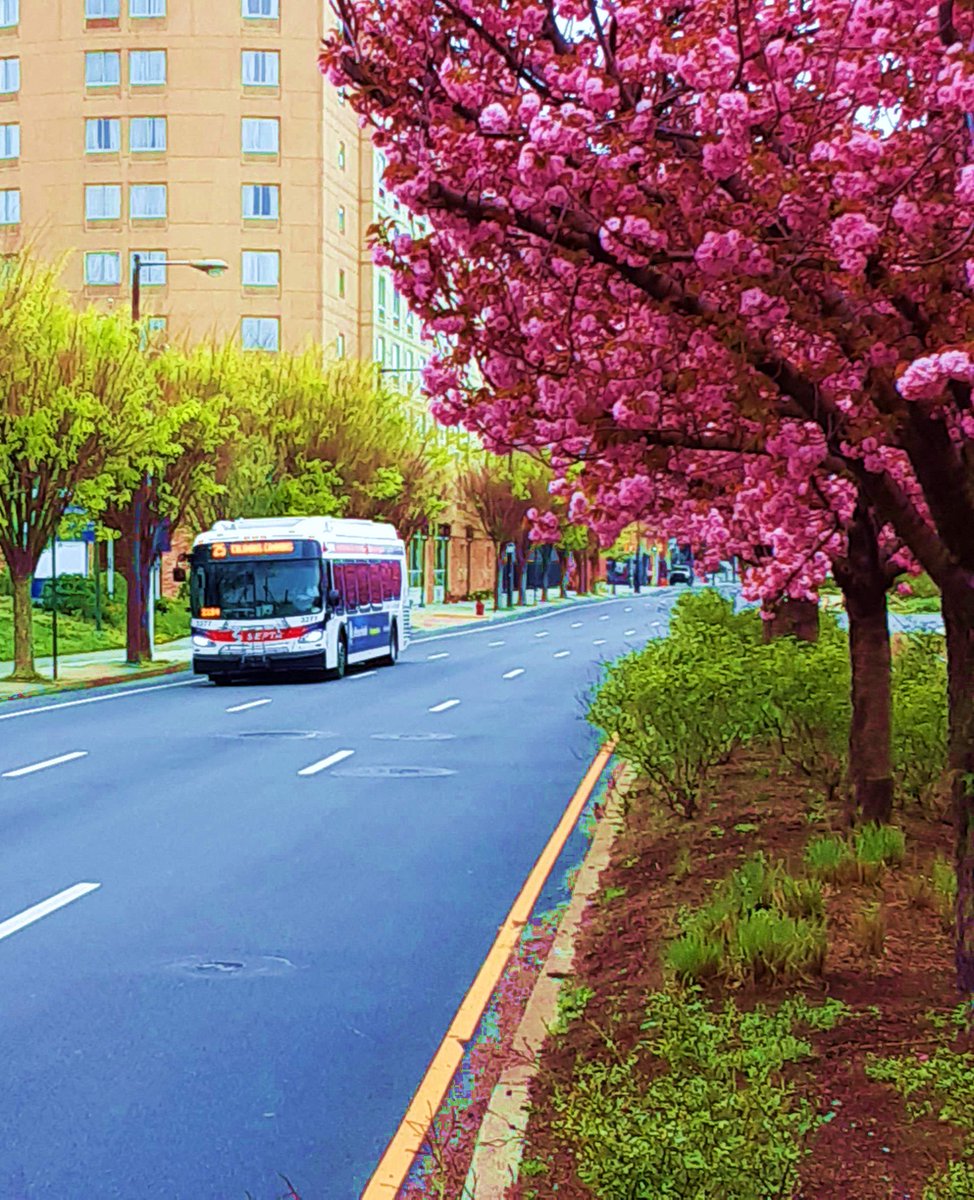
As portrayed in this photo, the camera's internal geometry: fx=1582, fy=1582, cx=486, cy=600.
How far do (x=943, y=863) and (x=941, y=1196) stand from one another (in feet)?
13.7

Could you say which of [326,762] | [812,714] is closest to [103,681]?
[326,762]

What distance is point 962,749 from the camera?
610cm

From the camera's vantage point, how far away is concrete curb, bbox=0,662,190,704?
1033 inches

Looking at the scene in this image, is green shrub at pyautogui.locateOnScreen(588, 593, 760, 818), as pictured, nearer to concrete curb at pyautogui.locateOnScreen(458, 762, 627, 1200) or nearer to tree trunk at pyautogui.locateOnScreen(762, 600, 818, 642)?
concrete curb at pyautogui.locateOnScreen(458, 762, 627, 1200)

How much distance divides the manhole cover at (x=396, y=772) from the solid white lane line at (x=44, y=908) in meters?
5.76

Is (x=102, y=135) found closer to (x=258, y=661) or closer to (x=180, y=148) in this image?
(x=180, y=148)

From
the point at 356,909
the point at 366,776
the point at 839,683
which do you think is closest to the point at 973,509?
the point at 356,909

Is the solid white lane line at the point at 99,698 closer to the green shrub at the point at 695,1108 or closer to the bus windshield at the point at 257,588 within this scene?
the bus windshield at the point at 257,588

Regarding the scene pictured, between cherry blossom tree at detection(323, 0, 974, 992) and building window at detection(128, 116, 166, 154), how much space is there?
66646 millimetres

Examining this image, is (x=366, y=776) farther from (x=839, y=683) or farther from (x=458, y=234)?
(x=458, y=234)

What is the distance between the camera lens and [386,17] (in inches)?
242

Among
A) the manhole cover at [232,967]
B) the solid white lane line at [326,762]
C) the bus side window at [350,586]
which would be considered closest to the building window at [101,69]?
the bus side window at [350,586]

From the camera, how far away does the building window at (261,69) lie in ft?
228

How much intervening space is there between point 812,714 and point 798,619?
6.61m
